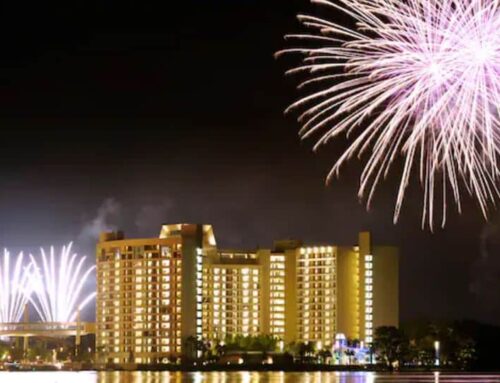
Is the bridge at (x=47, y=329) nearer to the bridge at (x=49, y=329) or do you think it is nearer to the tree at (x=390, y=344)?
the bridge at (x=49, y=329)

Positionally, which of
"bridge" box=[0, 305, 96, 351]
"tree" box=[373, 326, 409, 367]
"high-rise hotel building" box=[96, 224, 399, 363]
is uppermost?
"high-rise hotel building" box=[96, 224, 399, 363]

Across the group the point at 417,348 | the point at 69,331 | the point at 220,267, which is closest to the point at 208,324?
the point at 220,267

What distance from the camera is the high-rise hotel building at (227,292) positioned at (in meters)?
175

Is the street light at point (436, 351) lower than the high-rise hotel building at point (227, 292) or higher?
lower

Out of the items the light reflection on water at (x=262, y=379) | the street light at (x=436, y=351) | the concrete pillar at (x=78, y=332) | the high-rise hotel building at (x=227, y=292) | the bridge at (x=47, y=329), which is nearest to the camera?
the light reflection on water at (x=262, y=379)

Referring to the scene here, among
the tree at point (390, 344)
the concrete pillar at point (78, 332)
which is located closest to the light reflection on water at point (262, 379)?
the tree at point (390, 344)

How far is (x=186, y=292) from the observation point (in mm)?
174375

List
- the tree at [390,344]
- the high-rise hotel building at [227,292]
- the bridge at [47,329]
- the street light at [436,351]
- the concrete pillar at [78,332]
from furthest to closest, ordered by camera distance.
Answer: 1. the concrete pillar at [78,332]
2. the bridge at [47,329]
3. the high-rise hotel building at [227,292]
4. the street light at [436,351]
5. the tree at [390,344]

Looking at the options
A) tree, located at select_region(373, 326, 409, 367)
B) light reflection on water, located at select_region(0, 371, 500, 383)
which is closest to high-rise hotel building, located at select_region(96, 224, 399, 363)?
tree, located at select_region(373, 326, 409, 367)

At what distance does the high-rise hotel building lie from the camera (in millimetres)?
175125

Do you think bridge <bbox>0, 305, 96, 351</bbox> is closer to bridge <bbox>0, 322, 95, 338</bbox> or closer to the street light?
bridge <bbox>0, 322, 95, 338</bbox>

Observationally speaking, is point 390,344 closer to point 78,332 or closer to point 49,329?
point 78,332

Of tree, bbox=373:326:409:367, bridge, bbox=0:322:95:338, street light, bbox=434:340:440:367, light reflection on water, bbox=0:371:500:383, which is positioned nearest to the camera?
light reflection on water, bbox=0:371:500:383

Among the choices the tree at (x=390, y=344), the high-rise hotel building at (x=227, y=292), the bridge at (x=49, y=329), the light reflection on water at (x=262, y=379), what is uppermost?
the high-rise hotel building at (x=227, y=292)
